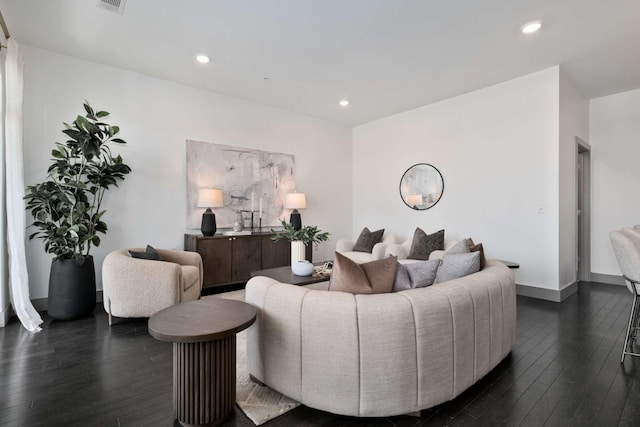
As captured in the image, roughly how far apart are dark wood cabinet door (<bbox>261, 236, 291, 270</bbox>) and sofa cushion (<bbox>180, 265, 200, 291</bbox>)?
1.28m

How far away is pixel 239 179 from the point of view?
498 centimetres

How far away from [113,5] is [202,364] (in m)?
3.08

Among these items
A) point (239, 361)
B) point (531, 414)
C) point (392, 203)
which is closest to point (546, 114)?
point (392, 203)

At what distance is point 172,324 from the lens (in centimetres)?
162

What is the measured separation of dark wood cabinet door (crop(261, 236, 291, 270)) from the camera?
4.75 metres

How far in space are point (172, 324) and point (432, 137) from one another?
4932mm

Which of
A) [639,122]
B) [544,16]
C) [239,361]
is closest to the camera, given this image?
[239,361]

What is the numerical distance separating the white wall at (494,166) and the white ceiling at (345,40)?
35cm

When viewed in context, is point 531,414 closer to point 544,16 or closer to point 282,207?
point 544,16

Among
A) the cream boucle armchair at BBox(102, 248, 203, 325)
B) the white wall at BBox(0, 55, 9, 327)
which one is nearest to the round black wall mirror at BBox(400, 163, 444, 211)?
the cream boucle armchair at BBox(102, 248, 203, 325)

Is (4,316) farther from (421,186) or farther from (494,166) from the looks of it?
(494,166)

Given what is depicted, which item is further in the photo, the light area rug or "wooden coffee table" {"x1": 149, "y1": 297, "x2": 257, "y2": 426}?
the light area rug

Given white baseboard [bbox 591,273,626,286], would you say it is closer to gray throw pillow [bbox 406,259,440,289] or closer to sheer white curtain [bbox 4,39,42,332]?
gray throw pillow [bbox 406,259,440,289]

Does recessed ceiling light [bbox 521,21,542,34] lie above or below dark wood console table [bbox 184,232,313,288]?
above
